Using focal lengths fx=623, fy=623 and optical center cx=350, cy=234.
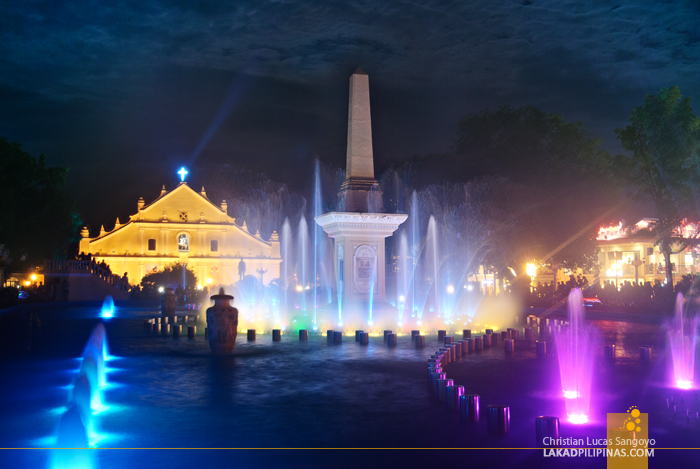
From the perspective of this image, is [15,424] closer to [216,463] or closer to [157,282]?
[216,463]

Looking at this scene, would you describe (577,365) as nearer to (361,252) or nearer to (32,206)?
(361,252)

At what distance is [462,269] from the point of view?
39250mm

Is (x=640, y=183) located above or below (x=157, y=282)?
above

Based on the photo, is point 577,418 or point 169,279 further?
point 169,279

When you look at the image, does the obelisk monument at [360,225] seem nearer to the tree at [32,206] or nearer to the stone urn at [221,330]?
the stone urn at [221,330]

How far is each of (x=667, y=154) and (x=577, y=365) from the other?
28.4 meters

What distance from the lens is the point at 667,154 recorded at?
1438 inches

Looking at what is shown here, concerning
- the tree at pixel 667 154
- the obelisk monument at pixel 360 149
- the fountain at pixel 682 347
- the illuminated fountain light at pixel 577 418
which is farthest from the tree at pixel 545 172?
the illuminated fountain light at pixel 577 418

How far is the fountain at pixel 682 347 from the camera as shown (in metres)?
11.0

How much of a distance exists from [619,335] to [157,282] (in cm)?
3234

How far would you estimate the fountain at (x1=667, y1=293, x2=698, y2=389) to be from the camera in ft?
36.1

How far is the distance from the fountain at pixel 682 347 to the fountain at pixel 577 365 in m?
1.50

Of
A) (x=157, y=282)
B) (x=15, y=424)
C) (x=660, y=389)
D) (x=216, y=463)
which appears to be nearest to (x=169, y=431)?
(x=216, y=463)

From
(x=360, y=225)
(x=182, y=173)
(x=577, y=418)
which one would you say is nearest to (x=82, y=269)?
(x=182, y=173)
